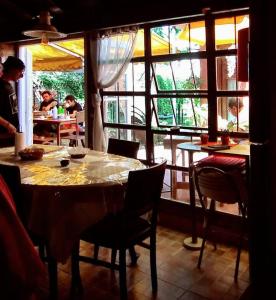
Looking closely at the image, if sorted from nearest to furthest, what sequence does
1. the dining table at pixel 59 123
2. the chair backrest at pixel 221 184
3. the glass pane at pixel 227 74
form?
1. the chair backrest at pixel 221 184
2. the glass pane at pixel 227 74
3. the dining table at pixel 59 123

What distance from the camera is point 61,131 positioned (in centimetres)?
640

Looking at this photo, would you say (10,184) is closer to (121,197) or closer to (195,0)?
(121,197)

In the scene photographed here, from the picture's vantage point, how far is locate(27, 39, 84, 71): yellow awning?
626cm

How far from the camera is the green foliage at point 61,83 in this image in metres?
9.97

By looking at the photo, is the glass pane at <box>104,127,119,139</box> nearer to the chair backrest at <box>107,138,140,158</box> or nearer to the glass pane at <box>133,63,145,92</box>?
the glass pane at <box>133,63,145,92</box>

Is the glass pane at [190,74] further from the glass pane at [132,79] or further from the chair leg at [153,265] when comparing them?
the chair leg at [153,265]

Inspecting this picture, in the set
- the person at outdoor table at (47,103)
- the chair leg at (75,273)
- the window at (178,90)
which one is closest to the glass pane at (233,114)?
the window at (178,90)

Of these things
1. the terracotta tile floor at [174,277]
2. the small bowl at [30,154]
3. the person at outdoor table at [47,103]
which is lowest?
the terracotta tile floor at [174,277]

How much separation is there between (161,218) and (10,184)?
199 centimetres

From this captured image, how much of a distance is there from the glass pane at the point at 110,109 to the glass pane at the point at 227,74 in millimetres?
1385

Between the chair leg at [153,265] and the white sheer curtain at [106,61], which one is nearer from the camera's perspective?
the chair leg at [153,265]

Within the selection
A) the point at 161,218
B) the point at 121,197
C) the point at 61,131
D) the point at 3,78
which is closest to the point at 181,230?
the point at 161,218

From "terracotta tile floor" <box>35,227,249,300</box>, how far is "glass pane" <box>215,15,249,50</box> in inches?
69.7

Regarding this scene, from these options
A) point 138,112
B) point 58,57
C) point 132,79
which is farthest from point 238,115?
point 58,57
